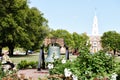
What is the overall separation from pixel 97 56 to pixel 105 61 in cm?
36

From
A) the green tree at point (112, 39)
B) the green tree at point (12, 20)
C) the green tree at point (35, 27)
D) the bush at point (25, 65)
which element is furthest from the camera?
the green tree at point (112, 39)

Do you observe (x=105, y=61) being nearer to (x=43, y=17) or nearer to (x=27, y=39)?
(x=27, y=39)

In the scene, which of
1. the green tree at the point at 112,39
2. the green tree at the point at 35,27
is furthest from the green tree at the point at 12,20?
the green tree at the point at 112,39

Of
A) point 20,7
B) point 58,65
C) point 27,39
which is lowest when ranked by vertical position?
point 58,65

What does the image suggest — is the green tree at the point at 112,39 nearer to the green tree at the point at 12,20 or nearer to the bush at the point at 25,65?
the green tree at the point at 12,20

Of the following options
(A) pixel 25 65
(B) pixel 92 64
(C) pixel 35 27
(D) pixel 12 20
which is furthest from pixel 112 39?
(B) pixel 92 64

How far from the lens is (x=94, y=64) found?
1059 cm

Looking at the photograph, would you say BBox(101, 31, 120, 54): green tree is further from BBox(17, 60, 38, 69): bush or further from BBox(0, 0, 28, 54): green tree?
BBox(17, 60, 38, 69): bush

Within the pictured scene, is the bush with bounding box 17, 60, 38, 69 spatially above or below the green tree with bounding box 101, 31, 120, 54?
below

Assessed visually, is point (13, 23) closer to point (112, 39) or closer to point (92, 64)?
point (92, 64)

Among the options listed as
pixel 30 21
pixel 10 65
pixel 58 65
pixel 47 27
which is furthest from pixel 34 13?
pixel 58 65

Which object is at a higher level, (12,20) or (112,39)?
(112,39)

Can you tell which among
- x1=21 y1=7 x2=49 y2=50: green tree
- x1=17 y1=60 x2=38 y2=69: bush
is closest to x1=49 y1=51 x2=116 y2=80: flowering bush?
x1=17 y1=60 x2=38 y2=69: bush

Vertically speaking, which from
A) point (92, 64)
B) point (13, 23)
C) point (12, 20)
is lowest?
point (92, 64)
